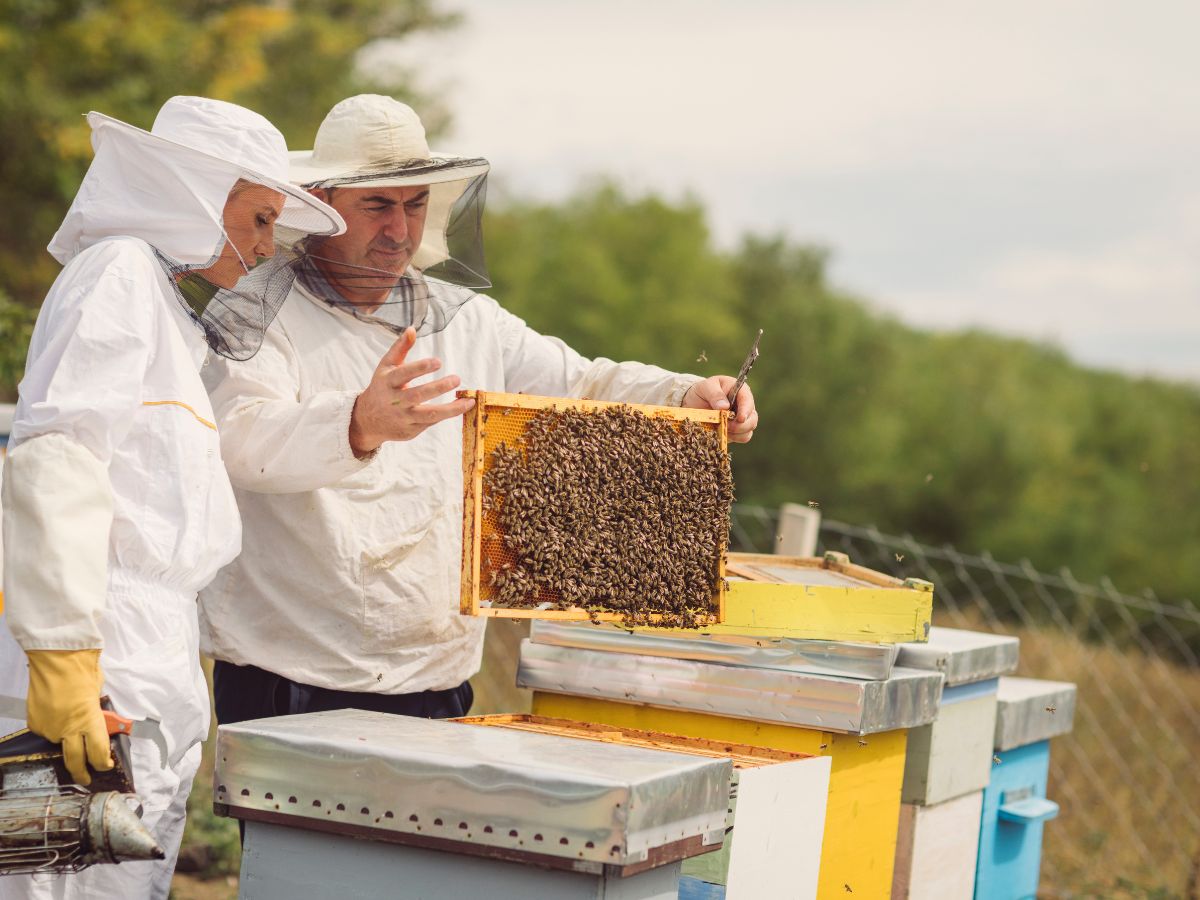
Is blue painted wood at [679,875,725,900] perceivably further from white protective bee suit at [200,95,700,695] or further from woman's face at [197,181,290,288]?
woman's face at [197,181,290,288]

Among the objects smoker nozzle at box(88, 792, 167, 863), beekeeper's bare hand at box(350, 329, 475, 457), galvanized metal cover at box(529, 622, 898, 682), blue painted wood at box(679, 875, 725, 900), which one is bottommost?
blue painted wood at box(679, 875, 725, 900)

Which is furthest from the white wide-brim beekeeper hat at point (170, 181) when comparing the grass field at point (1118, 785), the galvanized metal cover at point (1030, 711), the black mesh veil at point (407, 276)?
the grass field at point (1118, 785)

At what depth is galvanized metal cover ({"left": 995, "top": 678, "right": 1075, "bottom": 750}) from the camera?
4027mm

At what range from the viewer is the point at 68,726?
227 centimetres

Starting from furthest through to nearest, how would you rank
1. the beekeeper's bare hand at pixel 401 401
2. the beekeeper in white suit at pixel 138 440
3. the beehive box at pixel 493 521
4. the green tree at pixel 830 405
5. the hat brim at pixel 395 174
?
the green tree at pixel 830 405, the hat brim at pixel 395 174, the beehive box at pixel 493 521, the beekeeper's bare hand at pixel 401 401, the beekeeper in white suit at pixel 138 440

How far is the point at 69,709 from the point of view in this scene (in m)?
2.27

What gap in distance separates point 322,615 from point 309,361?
0.67 m

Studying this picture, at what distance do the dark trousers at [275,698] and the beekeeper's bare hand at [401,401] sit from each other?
0.88m

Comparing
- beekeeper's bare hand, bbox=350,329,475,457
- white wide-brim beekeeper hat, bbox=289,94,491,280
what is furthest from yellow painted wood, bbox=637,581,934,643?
white wide-brim beekeeper hat, bbox=289,94,491,280

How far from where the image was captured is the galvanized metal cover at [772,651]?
10.7 feet

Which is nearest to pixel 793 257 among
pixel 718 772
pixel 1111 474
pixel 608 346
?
pixel 608 346

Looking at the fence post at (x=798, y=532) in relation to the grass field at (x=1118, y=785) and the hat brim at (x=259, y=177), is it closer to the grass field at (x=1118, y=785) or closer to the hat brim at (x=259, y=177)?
the grass field at (x=1118, y=785)

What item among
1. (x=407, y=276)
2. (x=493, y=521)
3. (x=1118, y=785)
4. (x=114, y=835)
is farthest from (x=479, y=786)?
(x=1118, y=785)

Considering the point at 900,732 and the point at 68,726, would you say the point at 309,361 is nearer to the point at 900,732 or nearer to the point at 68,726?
the point at 68,726
